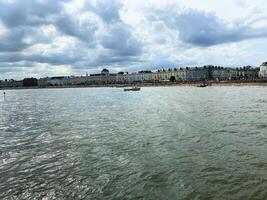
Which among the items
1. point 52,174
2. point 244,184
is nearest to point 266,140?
point 244,184

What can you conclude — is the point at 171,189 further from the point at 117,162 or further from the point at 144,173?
the point at 117,162

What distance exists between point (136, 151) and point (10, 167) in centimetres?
658

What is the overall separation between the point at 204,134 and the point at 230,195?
1271 cm

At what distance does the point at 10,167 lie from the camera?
1750 cm

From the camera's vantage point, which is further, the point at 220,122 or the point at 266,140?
the point at 220,122

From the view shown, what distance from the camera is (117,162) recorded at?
17578 mm

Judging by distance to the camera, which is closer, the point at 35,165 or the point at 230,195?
the point at 230,195

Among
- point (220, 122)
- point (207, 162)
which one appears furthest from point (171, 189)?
point (220, 122)

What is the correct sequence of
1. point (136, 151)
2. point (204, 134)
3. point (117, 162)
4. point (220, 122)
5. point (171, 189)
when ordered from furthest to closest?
point (220, 122) < point (204, 134) < point (136, 151) < point (117, 162) < point (171, 189)

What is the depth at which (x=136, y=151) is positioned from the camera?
19969 millimetres

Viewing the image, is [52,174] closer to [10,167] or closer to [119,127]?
[10,167]

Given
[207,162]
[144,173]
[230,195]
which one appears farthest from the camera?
[207,162]

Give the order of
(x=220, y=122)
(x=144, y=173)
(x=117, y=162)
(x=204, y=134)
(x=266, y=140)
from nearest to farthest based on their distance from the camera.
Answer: (x=144, y=173) → (x=117, y=162) → (x=266, y=140) → (x=204, y=134) → (x=220, y=122)

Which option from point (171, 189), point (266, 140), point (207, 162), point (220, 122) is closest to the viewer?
point (171, 189)
